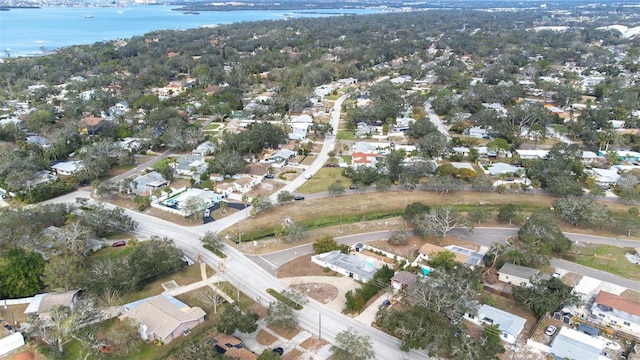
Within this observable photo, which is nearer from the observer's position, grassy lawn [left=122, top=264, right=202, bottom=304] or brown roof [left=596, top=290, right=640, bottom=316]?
brown roof [left=596, top=290, right=640, bottom=316]

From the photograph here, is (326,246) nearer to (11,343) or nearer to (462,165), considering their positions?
(11,343)

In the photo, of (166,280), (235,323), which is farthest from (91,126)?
(235,323)

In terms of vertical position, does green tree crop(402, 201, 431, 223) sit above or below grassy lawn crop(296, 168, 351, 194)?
above

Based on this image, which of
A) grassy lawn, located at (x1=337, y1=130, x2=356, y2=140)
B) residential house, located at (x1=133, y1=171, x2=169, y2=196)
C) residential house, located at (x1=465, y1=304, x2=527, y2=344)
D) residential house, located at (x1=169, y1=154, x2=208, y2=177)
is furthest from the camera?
grassy lawn, located at (x1=337, y1=130, x2=356, y2=140)

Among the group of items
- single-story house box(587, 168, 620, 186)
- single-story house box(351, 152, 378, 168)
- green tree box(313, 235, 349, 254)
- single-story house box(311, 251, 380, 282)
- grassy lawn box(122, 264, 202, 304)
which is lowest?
grassy lawn box(122, 264, 202, 304)

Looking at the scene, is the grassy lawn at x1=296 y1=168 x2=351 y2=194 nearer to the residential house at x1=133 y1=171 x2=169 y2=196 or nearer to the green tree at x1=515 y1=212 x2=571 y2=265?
the residential house at x1=133 y1=171 x2=169 y2=196

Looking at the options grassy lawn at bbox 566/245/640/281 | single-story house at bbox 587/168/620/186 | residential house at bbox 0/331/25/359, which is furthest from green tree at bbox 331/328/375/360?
single-story house at bbox 587/168/620/186
